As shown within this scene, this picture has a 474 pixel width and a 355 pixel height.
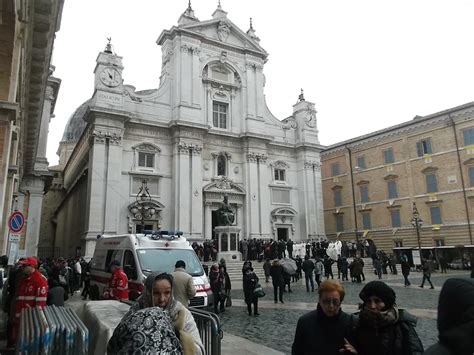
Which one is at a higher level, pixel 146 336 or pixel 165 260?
pixel 165 260

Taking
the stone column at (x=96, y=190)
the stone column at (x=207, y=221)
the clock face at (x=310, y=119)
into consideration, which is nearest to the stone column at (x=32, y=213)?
the stone column at (x=96, y=190)

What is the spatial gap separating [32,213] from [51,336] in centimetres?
2302

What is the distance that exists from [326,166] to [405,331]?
41.7 meters

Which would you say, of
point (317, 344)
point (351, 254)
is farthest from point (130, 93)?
point (317, 344)

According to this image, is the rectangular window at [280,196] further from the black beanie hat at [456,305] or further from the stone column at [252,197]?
the black beanie hat at [456,305]

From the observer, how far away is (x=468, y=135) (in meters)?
31.0

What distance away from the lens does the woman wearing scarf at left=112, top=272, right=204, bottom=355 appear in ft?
9.21

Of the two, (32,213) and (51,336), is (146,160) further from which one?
(51,336)

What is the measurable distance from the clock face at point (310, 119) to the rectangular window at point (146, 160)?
16603mm

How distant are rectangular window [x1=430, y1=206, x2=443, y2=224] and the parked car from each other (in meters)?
5.16

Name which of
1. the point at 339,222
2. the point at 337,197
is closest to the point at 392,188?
the point at 337,197

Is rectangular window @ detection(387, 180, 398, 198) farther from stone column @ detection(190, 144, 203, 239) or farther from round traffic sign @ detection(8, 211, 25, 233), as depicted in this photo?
round traffic sign @ detection(8, 211, 25, 233)

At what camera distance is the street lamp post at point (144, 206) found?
92.4 ft

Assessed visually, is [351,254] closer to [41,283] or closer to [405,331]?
[41,283]
